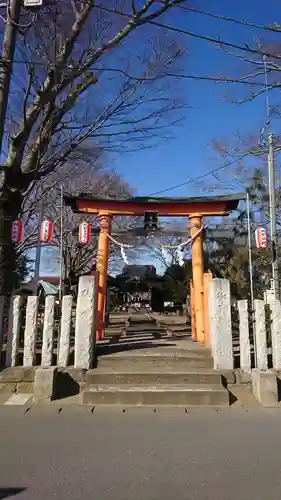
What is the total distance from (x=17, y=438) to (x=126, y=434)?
1.29m

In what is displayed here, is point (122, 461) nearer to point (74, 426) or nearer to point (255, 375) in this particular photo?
point (74, 426)

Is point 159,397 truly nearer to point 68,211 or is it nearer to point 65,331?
point 65,331

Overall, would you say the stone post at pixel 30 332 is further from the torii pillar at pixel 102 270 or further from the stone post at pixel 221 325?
the stone post at pixel 221 325

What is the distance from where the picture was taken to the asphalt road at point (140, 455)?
3.45 metres

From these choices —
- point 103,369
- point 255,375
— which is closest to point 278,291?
point 255,375

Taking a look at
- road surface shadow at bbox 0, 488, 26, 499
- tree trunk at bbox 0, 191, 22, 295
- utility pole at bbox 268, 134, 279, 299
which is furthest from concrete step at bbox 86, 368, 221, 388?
utility pole at bbox 268, 134, 279, 299

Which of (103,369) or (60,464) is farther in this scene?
(103,369)

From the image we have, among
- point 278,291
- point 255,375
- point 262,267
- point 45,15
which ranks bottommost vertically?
point 255,375

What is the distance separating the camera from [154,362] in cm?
725

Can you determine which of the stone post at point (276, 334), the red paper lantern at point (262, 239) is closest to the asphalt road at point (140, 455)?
the stone post at point (276, 334)

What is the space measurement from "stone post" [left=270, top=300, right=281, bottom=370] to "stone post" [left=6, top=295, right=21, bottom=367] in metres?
4.55

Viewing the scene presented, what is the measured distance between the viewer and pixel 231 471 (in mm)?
3805

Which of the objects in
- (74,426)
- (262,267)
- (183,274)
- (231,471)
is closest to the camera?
(231,471)

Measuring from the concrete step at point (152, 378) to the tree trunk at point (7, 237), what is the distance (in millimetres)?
3708
